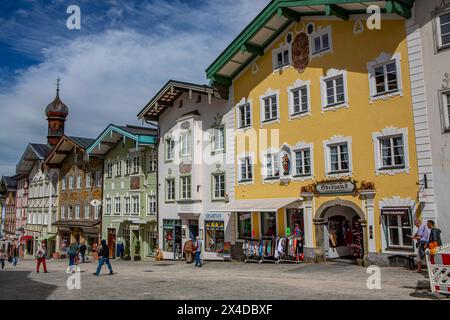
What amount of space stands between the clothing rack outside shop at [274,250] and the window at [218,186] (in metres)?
3.71

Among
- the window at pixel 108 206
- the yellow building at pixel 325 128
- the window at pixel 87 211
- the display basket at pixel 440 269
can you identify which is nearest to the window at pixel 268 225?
the yellow building at pixel 325 128

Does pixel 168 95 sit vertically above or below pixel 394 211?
above

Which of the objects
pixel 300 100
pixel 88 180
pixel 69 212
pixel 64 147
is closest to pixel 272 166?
pixel 300 100

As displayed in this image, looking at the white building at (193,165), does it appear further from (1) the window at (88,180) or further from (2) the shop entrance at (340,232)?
(1) the window at (88,180)

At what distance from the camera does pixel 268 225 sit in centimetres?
2298

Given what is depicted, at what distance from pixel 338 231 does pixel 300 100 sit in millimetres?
6674

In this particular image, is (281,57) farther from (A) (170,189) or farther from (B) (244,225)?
(A) (170,189)

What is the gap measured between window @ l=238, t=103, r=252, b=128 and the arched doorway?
22.4ft

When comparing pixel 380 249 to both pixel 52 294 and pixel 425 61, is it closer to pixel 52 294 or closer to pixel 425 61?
pixel 425 61

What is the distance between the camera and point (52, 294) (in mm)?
13367

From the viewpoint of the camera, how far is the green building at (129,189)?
31.9 metres

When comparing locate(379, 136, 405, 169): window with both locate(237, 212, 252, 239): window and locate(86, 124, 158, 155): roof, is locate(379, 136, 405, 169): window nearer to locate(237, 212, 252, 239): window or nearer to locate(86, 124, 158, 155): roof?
locate(237, 212, 252, 239): window

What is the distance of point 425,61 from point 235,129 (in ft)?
36.6
